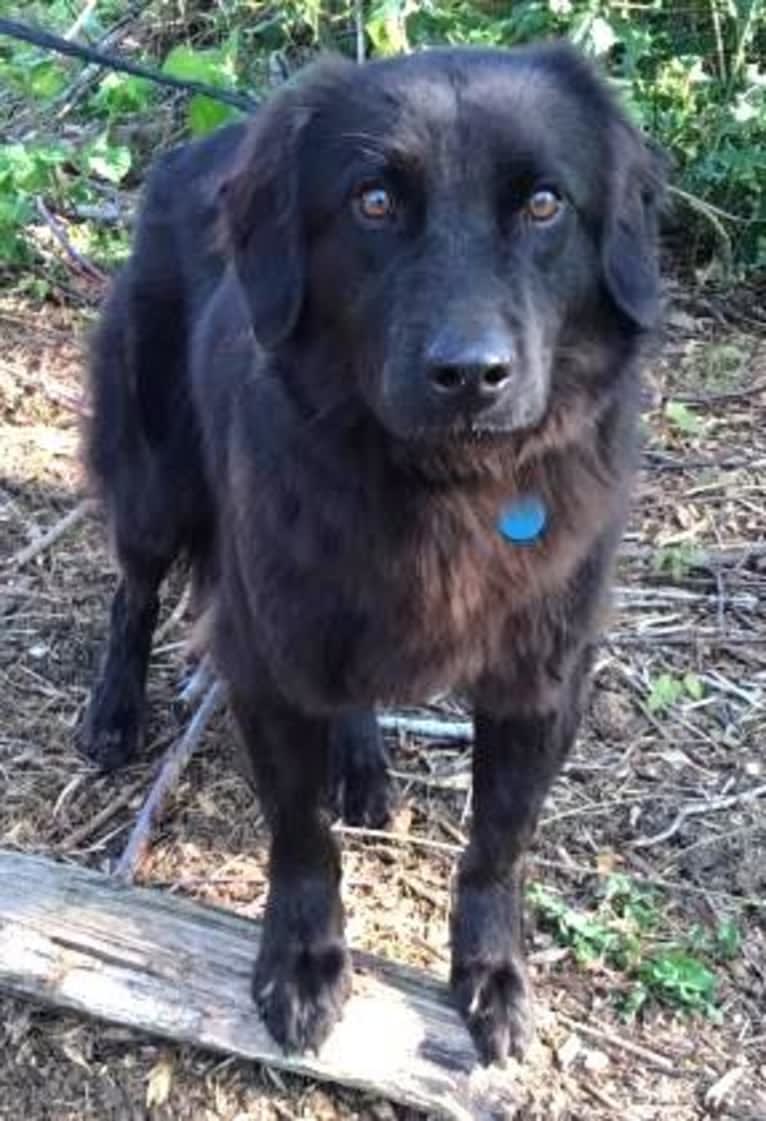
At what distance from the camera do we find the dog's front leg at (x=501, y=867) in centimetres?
315

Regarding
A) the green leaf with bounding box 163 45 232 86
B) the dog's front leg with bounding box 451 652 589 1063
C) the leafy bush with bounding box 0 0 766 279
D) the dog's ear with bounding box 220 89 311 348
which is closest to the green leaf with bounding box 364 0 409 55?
the leafy bush with bounding box 0 0 766 279

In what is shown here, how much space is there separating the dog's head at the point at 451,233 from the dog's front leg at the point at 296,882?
2.18 ft

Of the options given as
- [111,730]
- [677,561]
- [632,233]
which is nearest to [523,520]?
[632,233]

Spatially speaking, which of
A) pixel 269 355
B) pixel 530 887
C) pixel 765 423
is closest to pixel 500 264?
pixel 269 355

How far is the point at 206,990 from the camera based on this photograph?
128 inches

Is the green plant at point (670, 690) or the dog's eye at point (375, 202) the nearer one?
the dog's eye at point (375, 202)

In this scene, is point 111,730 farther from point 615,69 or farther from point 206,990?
point 615,69

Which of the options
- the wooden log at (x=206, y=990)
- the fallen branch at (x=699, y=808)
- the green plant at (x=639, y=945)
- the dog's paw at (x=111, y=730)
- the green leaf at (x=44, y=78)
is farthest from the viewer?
the green leaf at (x=44, y=78)

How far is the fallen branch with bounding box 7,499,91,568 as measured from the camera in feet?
14.8

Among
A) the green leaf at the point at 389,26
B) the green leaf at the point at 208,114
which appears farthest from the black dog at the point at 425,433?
the green leaf at the point at 389,26

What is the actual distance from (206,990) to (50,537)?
1630 mm

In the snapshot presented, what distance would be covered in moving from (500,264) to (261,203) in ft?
1.50

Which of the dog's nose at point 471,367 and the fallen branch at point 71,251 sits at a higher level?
the dog's nose at point 471,367

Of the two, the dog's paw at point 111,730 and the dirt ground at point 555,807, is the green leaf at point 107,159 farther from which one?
the dog's paw at point 111,730
